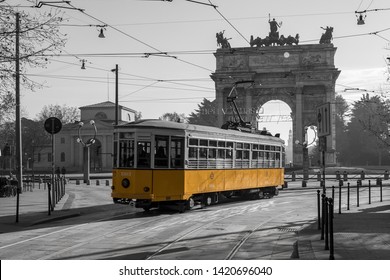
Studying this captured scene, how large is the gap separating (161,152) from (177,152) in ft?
1.94

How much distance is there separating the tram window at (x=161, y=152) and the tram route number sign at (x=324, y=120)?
746cm

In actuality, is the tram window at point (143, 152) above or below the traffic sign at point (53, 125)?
below

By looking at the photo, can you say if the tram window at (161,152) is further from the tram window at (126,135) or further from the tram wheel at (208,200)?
the tram wheel at (208,200)

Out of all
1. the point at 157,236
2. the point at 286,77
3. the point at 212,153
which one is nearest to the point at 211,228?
the point at 157,236

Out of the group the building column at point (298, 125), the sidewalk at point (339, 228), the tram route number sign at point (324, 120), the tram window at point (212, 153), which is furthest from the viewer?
the building column at point (298, 125)

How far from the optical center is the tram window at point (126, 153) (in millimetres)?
17797

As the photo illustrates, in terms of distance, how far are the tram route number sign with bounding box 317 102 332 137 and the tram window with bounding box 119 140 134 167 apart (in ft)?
25.7

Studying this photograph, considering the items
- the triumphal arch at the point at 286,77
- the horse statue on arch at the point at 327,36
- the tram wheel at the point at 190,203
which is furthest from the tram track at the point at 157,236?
the triumphal arch at the point at 286,77

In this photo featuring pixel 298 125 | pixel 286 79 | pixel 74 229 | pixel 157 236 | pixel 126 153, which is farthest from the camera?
pixel 298 125

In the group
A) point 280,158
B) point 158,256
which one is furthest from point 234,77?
point 158,256

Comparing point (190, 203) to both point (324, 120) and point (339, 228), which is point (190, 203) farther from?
point (324, 120)

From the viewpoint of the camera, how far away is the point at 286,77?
74.4m

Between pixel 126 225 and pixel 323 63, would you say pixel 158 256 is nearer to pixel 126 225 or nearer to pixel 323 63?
pixel 126 225

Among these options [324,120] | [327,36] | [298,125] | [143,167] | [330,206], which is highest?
[327,36]
